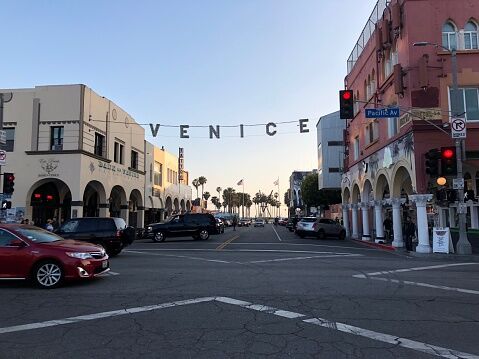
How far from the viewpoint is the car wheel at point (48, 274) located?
11016 millimetres

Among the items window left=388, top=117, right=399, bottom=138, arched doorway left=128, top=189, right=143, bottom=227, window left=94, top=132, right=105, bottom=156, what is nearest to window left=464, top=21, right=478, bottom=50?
window left=388, top=117, right=399, bottom=138

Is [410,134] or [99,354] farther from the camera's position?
[410,134]

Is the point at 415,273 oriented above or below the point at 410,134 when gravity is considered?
below

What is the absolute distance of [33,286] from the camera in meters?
11.3

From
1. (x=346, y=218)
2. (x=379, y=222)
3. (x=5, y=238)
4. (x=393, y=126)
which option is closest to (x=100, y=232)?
(x=5, y=238)

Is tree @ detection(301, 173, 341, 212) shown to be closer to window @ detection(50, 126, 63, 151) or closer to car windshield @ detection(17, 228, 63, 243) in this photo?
window @ detection(50, 126, 63, 151)

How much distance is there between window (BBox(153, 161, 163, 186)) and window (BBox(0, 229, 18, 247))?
133ft

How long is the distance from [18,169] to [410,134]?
25.1 m

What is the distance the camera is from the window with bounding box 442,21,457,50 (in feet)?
78.8

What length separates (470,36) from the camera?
2411cm

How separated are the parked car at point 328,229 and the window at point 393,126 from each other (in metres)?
11.7

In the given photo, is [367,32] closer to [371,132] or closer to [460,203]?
[371,132]

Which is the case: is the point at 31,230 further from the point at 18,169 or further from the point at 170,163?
the point at 170,163

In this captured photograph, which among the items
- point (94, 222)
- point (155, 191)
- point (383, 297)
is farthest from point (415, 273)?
point (155, 191)
